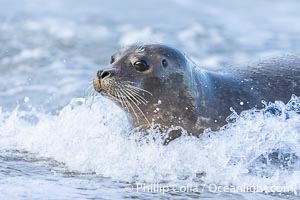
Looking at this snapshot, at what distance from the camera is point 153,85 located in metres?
7.61

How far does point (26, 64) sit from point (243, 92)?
5.71 m

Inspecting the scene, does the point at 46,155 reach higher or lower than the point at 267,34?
lower

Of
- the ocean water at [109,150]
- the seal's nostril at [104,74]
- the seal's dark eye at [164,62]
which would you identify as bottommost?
the ocean water at [109,150]

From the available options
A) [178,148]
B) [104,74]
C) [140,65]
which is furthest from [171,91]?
[104,74]

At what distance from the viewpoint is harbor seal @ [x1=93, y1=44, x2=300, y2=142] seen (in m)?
7.46

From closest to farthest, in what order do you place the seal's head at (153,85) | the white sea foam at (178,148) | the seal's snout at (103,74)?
the white sea foam at (178,148) < the seal's snout at (103,74) < the seal's head at (153,85)

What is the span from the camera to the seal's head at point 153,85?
24.4 ft

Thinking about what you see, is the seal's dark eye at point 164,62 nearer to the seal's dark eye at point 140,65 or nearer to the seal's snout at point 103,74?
the seal's dark eye at point 140,65

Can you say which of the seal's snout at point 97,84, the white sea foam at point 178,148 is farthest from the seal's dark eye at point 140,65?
the white sea foam at point 178,148

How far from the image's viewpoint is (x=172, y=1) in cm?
2067

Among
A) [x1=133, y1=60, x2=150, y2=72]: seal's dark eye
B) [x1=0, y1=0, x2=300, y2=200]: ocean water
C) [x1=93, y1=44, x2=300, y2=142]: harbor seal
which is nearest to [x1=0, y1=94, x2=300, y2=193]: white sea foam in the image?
[x1=0, y1=0, x2=300, y2=200]: ocean water

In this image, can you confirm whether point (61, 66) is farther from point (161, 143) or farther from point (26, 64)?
point (161, 143)

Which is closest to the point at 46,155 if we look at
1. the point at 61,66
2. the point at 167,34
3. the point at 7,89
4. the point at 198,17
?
the point at 7,89

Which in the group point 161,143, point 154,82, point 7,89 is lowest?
point 161,143
